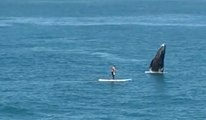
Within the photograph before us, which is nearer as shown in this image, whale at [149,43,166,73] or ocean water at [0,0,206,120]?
ocean water at [0,0,206,120]

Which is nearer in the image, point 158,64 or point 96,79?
point 96,79

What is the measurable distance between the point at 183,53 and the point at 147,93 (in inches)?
1681

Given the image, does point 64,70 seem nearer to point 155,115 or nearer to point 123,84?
point 123,84

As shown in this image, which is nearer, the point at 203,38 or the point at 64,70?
the point at 64,70

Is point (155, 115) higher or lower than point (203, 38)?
lower

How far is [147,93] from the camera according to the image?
113500 millimetres

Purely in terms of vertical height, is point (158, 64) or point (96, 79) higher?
point (158, 64)

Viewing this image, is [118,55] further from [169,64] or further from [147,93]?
[147,93]

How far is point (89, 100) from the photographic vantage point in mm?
108000

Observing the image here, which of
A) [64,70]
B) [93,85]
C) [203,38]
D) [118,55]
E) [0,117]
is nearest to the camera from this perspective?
[0,117]

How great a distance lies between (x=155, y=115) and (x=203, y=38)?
8926 cm

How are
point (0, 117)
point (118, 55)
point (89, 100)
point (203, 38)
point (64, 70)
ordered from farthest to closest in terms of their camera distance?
point (203, 38) < point (118, 55) < point (64, 70) < point (89, 100) < point (0, 117)

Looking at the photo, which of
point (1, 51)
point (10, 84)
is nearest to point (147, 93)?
point (10, 84)

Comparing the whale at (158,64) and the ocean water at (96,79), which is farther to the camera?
the whale at (158,64)
